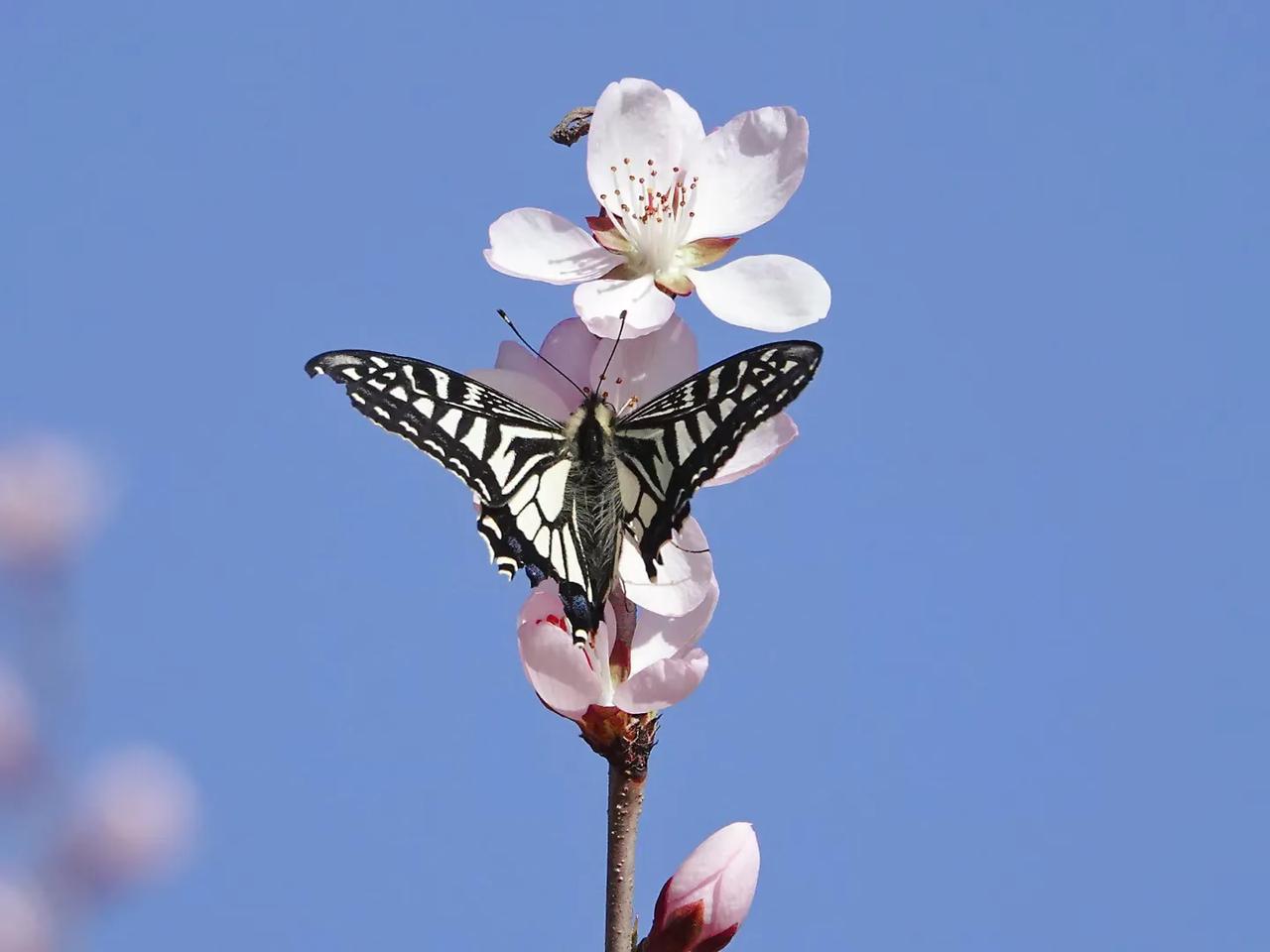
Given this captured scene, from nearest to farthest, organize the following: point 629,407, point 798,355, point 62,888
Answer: point 798,355 < point 629,407 < point 62,888

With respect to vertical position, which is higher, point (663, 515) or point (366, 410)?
point (366, 410)

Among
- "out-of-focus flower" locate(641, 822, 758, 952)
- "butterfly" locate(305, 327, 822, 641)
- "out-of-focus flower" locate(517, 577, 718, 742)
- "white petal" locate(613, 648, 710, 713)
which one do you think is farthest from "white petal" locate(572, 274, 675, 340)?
"out-of-focus flower" locate(641, 822, 758, 952)

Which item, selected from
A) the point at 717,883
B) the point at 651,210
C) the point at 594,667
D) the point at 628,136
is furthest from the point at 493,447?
the point at 717,883

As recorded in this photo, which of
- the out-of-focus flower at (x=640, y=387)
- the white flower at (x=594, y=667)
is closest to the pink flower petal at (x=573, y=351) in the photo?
the out-of-focus flower at (x=640, y=387)

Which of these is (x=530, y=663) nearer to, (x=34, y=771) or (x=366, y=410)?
(x=366, y=410)

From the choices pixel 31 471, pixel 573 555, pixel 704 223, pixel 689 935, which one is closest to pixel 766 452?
pixel 573 555

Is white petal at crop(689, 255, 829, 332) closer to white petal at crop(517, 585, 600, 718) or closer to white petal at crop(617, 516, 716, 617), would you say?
white petal at crop(617, 516, 716, 617)
